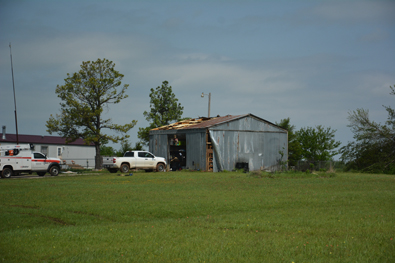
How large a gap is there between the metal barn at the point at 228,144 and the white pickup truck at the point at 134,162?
12.1ft

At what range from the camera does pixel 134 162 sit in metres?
33.1

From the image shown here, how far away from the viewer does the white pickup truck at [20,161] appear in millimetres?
27812

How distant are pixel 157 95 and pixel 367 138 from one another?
2838 centimetres

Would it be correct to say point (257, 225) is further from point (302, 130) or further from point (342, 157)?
point (302, 130)

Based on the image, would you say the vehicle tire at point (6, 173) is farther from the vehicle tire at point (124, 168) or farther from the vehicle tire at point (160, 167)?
the vehicle tire at point (160, 167)

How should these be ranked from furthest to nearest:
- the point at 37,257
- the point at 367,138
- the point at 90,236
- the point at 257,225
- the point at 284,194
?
the point at 367,138 < the point at 284,194 < the point at 257,225 < the point at 90,236 < the point at 37,257

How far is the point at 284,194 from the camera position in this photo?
15477 mm

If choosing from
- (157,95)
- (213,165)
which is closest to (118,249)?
(213,165)

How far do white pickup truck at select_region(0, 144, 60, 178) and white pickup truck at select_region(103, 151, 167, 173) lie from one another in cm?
479

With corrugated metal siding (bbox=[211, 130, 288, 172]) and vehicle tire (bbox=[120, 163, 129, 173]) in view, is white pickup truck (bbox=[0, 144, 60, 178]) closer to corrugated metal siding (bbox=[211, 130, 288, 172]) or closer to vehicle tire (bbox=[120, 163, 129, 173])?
vehicle tire (bbox=[120, 163, 129, 173])

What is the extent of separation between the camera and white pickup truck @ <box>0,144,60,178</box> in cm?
2781

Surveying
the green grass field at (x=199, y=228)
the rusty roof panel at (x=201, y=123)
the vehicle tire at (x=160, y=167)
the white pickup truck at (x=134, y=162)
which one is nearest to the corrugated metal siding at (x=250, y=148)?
the rusty roof panel at (x=201, y=123)

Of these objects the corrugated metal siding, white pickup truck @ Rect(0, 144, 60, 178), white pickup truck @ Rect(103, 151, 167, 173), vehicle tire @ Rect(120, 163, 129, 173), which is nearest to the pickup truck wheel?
white pickup truck @ Rect(0, 144, 60, 178)

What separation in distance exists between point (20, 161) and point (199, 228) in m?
23.3
